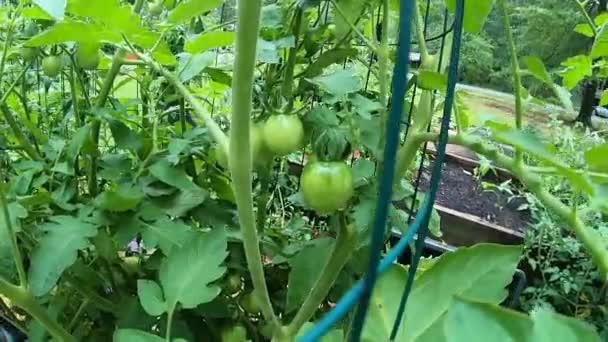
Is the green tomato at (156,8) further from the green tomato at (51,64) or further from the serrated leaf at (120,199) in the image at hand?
the serrated leaf at (120,199)

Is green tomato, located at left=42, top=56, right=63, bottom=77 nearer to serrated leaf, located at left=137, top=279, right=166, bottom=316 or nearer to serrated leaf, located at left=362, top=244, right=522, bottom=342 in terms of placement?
serrated leaf, located at left=137, top=279, right=166, bottom=316

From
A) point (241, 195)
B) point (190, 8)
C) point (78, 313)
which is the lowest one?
point (78, 313)

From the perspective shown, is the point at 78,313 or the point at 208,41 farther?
the point at 78,313

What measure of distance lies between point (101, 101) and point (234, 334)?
0.30 m

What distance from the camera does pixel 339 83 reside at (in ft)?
1.80

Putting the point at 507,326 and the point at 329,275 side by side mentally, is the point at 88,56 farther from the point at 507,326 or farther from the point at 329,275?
the point at 507,326

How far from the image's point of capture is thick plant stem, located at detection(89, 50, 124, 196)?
0.69 m

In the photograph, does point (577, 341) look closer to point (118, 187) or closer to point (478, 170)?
point (118, 187)

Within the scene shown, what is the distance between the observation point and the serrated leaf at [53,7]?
441 mm

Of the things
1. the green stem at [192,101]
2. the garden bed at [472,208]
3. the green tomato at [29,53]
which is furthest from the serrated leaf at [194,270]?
the garden bed at [472,208]

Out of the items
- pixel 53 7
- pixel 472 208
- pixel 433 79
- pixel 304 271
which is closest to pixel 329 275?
pixel 304 271

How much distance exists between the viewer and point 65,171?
0.65 meters

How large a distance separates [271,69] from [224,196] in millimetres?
167

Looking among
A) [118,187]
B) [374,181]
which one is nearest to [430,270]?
[374,181]
